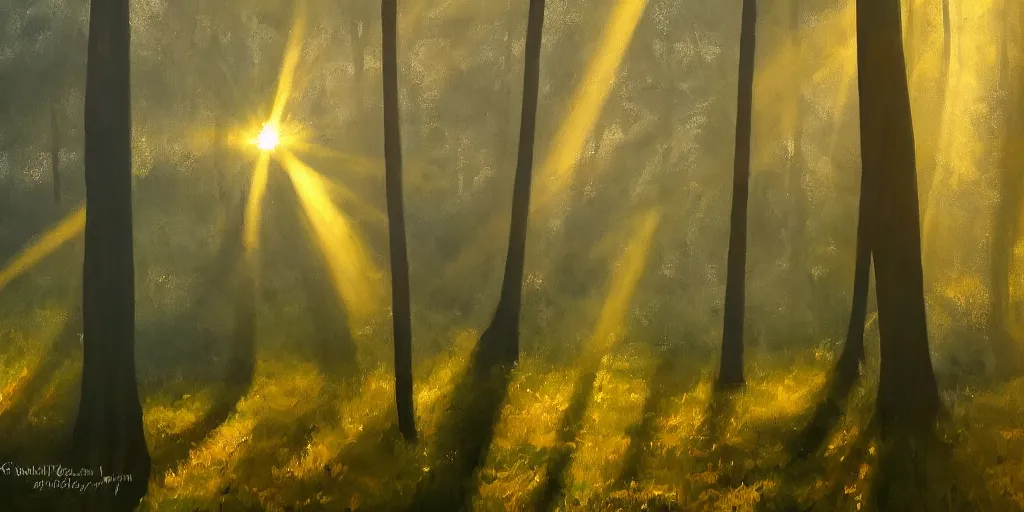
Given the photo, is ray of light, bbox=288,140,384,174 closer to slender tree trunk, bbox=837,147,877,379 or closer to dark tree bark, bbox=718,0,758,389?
dark tree bark, bbox=718,0,758,389

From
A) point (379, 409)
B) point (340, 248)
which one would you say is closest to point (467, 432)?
point (379, 409)

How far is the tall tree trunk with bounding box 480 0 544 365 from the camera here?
4043 millimetres

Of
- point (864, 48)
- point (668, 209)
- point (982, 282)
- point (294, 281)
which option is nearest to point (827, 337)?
point (982, 282)

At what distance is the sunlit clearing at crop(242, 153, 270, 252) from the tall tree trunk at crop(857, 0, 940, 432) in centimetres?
397

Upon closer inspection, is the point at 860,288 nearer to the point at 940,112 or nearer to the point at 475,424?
the point at 940,112

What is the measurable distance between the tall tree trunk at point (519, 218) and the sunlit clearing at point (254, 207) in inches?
64.8

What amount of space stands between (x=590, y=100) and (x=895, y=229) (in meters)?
2.14

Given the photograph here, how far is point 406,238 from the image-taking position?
421 centimetres

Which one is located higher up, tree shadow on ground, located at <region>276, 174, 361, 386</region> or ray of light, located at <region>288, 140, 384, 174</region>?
ray of light, located at <region>288, 140, 384, 174</region>

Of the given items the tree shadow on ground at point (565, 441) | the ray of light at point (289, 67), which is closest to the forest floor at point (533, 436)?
the tree shadow on ground at point (565, 441)

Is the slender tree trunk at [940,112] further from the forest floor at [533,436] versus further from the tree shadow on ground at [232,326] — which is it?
the tree shadow on ground at [232,326]

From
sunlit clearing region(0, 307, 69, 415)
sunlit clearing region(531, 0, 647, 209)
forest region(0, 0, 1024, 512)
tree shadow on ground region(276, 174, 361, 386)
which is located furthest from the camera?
sunlit clearing region(531, 0, 647, 209)

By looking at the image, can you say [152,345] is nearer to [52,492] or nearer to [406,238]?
[52,492]
